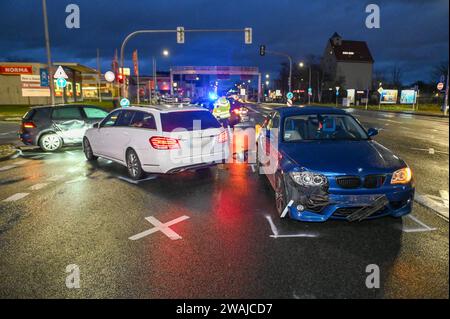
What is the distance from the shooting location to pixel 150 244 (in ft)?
15.6

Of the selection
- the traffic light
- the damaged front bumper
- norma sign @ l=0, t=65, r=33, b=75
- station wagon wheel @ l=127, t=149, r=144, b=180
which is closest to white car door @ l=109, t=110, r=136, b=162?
station wagon wheel @ l=127, t=149, r=144, b=180

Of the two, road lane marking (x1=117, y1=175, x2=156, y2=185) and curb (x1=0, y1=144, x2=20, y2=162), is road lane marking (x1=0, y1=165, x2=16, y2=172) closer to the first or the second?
curb (x1=0, y1=144, x2=20, y2=162)

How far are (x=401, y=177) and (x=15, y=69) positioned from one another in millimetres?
53329

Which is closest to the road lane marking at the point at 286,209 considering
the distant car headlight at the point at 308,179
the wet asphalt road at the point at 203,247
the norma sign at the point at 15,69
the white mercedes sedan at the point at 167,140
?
the wet asphalt road at the point at 203,247

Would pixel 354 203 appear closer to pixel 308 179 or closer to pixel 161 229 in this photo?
pixel 308 179

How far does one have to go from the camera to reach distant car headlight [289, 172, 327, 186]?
189 inches

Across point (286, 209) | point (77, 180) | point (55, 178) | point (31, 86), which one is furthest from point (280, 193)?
point (31, 86)

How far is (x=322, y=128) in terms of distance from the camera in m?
6.47

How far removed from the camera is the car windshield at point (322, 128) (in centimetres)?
630

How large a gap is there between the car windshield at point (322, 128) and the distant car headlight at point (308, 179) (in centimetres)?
136

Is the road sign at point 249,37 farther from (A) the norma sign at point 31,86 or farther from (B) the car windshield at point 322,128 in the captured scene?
(A) the norma sign at point 31,86
